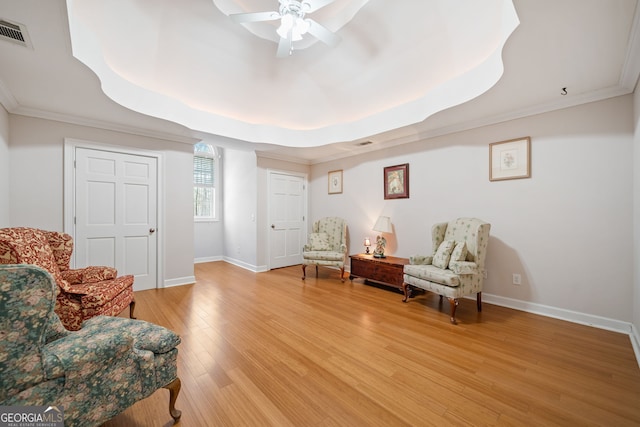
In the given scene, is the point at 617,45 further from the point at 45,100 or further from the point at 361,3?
the point at 45,100

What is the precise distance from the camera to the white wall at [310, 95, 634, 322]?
2.55 meters

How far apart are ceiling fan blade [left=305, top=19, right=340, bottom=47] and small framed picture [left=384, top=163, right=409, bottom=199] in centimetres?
225

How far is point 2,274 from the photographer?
3.07ft

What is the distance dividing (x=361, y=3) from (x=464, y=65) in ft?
4.53

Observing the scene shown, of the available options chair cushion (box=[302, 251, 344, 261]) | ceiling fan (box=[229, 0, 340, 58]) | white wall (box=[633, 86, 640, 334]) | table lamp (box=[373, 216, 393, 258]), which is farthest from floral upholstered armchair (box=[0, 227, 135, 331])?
A: white wall (box=[633, 86, 640, 334])

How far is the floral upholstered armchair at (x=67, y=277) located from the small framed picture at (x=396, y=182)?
12.5 ft

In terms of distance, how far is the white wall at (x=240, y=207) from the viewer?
5227 mm

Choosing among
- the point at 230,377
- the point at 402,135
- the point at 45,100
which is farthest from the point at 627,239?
the point at 45,100

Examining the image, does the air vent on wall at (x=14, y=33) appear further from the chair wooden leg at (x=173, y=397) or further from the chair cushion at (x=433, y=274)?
the chair cushion at (x=433, y=274)

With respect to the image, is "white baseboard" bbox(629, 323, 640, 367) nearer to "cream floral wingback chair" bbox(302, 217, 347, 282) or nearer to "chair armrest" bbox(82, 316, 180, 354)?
"cream floral wingback chair" bbox(302, 217, 347, 282)

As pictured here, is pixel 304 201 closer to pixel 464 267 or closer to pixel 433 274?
pixel 433 274

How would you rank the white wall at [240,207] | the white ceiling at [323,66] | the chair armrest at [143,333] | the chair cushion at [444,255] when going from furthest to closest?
1. the white wall at [240,207]
2. the chair cushion at [444,255]
3. the white ceiling at [323,66]
4. the chair armrest at [143,333]

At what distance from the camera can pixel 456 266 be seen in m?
2.84

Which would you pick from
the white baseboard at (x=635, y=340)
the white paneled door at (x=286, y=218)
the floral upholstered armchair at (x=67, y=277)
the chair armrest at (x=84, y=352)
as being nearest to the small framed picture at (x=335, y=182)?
the white paneled door at (x=286, y=218)
